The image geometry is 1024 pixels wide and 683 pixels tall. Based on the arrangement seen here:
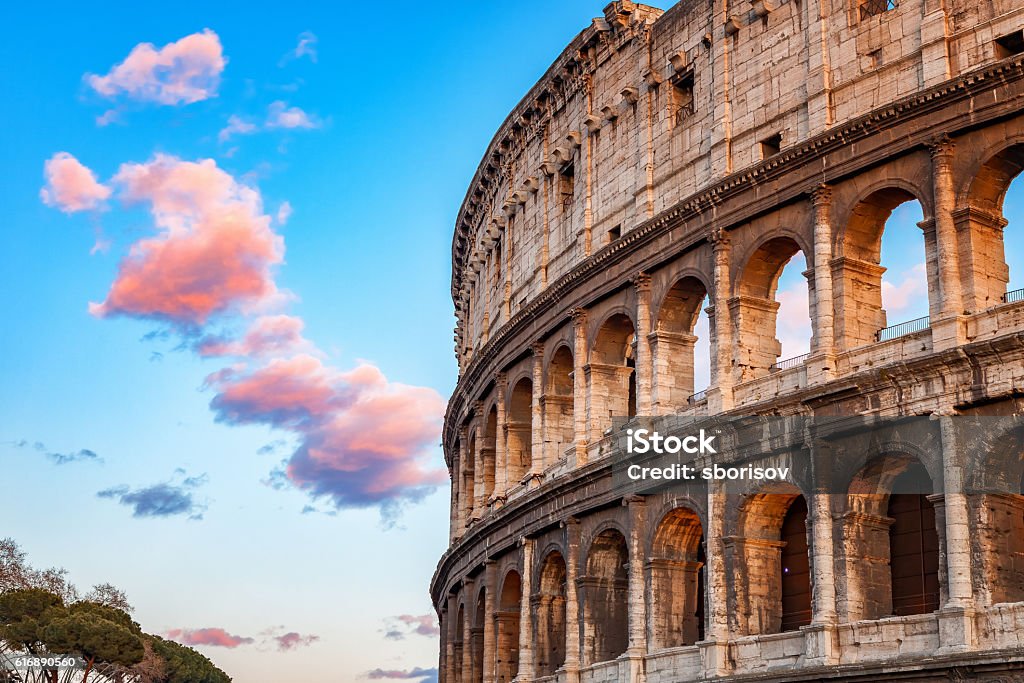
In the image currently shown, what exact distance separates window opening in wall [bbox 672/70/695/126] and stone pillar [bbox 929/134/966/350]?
727cm

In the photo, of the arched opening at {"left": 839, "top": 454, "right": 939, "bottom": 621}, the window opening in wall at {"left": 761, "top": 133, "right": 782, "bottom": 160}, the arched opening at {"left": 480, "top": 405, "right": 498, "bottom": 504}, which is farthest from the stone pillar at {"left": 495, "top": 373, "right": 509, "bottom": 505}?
the arched opening at {"left": 839, "top": 454, "right": 939, "bottom": 621}

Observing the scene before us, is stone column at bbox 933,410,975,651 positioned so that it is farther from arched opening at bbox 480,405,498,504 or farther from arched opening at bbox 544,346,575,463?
arched opening at bbox 480,405,498,504

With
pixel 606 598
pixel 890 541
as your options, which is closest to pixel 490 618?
pixel 606 598

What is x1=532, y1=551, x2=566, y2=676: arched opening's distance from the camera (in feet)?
99.1

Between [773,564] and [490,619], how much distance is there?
35.6 feet

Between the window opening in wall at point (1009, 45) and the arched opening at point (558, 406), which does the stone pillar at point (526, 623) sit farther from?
the window opening in wall at point (1009, 45)

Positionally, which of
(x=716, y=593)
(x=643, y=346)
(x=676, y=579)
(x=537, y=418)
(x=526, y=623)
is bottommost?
(x=716, y=593)

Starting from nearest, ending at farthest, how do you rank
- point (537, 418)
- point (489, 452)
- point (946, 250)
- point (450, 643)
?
point (946, 250) < point (537, 418) < point (489, 452) < point (450, 643)

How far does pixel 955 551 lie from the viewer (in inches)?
800

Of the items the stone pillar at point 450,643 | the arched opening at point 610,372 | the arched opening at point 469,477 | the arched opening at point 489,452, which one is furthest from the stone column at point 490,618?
the arched opening at point 610,372

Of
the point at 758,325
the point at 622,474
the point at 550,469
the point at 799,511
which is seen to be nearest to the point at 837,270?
the point at 758,325

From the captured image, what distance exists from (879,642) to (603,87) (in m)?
15.2

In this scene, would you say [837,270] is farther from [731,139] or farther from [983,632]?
[983,632]

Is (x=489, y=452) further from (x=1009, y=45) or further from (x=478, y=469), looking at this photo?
(x=1009, y=45)
